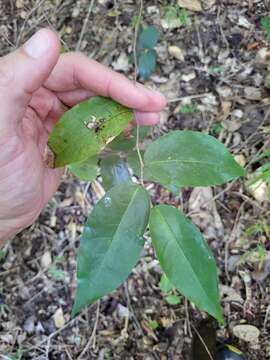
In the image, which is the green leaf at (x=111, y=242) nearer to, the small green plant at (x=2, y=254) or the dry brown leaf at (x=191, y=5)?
the small green plant at (x=2, y=254)

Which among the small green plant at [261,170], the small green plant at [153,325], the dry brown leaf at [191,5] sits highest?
the dry brown leaf at [191,5]

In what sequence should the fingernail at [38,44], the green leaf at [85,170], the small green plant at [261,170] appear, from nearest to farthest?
1. the fingernail at [38,44]
2. the green leaf at [85,170]
3. the small green plant at [261,170]

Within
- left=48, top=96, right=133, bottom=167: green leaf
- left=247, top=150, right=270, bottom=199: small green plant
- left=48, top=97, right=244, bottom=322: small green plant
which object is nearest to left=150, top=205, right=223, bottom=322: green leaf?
left=48, top=97, right=244, bottom=322: small green plant

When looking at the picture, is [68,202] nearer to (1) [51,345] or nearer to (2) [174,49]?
(1) [51,345]

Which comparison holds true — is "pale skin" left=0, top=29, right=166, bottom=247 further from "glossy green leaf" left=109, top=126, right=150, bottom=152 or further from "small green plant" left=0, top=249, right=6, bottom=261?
"small green plant" left=0, top=249, right=6, bottom=261

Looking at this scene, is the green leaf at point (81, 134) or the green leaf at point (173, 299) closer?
the green leaf at point (81, 134)

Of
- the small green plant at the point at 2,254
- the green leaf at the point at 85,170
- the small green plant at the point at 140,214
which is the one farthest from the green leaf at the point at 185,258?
the small green plant at the point at 2,254

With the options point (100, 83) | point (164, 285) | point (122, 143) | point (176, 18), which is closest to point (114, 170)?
point (122, 143)
